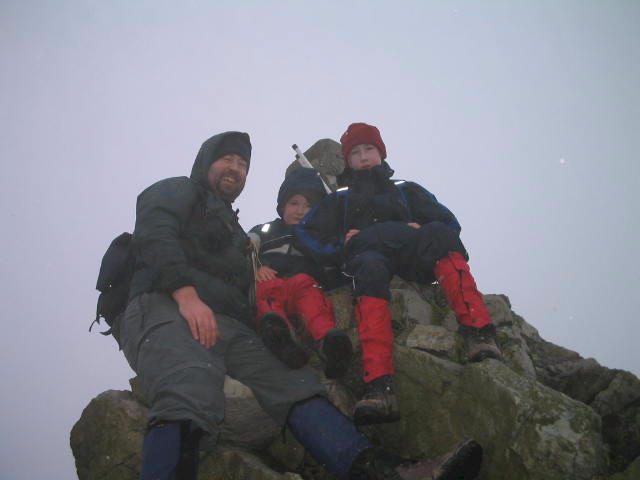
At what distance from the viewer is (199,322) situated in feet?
10.5

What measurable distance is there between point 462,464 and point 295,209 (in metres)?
4.80

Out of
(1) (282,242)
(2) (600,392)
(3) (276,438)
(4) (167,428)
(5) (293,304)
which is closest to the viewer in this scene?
(4) (167,428)

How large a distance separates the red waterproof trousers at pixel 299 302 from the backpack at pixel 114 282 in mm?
1502

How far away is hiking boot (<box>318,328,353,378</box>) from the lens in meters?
3.57

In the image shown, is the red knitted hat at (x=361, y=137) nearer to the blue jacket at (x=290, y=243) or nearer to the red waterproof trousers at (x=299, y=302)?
the blue jacket at (x=290, y=243)

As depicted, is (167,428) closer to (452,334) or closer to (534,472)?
(534,472)

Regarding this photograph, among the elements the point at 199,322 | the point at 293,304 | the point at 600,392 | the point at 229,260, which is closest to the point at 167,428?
the point at 199,322

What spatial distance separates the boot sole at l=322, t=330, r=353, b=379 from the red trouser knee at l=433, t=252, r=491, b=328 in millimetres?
1375

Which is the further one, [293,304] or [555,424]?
[293,304]

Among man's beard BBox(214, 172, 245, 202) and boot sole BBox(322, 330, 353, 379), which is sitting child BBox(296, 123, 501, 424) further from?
man's beard BBox(214, 172, 245, 202)

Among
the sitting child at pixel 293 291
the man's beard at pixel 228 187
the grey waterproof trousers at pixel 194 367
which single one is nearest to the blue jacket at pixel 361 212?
the sitting child at pixel 293 291

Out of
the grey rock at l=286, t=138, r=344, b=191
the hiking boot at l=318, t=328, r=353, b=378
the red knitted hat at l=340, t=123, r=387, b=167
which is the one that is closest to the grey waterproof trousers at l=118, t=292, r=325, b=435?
the hiking boot at l=318, t=328, r=353, b=378

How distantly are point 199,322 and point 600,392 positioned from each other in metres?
4.63

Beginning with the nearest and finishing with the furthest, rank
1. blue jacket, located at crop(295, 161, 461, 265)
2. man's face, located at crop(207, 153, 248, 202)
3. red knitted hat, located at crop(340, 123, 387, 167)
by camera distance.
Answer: man's face, located at crop(207, 153, 248, 202), blue jacket, located at crop(295, 161, 461, 265), red knitted hat, located at crop(340, 123, 387, 167)
